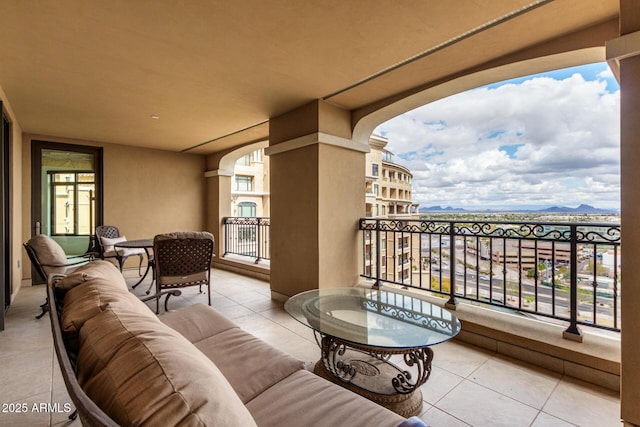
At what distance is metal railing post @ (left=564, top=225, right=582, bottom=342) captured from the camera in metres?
2.09

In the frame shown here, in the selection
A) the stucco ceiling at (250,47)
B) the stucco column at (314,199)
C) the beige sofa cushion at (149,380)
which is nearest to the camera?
the beige sofa cushion at (149,380)

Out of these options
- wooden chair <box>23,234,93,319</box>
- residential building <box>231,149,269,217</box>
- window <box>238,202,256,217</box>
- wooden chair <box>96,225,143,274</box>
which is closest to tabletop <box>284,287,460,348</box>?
wooden chair <box>23,234,93,319</box>

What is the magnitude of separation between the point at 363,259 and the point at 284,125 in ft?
6.76

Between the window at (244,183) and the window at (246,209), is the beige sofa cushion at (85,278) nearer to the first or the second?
the window at (246,209)

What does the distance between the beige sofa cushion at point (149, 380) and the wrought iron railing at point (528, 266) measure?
8.37 ft

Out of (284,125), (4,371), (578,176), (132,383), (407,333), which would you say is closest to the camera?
(132,383)

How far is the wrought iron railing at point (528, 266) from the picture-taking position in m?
2.09

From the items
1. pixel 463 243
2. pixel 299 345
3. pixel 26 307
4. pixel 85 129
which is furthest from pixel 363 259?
pixel 85 129

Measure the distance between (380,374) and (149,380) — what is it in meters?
1.68

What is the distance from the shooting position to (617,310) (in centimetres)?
207

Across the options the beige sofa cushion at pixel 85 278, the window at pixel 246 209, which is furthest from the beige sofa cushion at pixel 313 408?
the window at pixel 246 209

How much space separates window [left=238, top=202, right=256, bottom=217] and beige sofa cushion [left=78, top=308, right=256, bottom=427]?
1827 centimetres

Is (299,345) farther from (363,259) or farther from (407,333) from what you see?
(363,259)

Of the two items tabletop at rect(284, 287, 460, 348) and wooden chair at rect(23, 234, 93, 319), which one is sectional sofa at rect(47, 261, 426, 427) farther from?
wooden chair at rect(23, 234, 93, 319)
